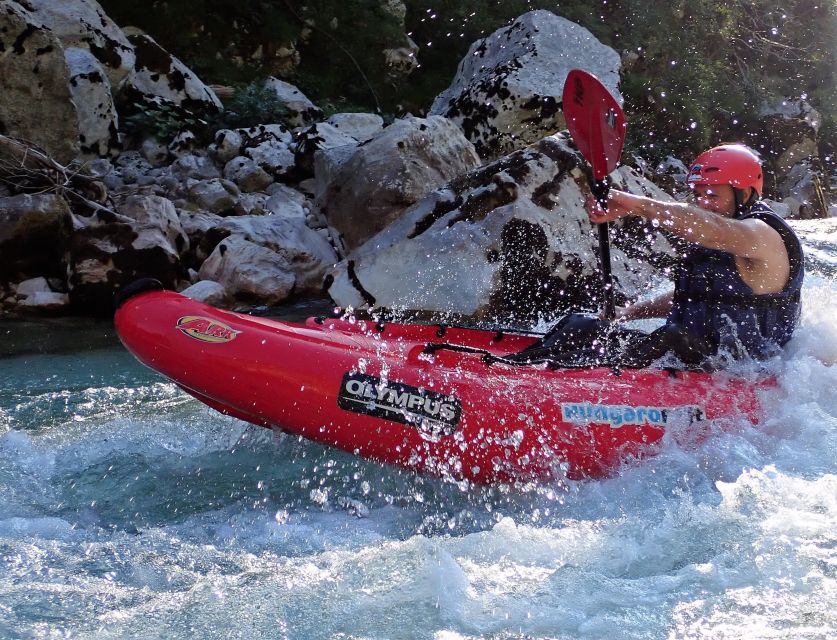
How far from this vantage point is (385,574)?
8.79ft

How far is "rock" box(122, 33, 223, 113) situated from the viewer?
9656 mm

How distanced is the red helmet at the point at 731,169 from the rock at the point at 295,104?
7219 mm

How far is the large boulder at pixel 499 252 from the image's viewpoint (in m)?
5.88

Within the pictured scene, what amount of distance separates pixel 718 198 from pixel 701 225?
0.40m

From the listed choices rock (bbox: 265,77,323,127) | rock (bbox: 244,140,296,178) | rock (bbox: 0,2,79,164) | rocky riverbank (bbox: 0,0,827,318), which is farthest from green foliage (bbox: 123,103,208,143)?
rock (bbox: 0,2,79,164)

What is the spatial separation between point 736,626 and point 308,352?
1.77 metres

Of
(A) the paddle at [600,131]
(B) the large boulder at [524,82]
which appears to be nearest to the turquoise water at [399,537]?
(A) the paddle at [600,131]

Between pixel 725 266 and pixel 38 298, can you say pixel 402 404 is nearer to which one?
pixel 725 266

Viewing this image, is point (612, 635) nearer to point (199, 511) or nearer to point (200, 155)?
point (199, 511)

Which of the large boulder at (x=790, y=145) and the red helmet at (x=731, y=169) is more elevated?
the red helmet at (x=731, y=169)

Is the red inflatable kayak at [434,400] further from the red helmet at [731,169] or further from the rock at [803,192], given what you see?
the rock at [803,192]

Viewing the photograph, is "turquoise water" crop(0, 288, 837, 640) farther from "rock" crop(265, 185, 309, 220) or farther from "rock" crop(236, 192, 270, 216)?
"rock" crop(265, 185, 309, 220)

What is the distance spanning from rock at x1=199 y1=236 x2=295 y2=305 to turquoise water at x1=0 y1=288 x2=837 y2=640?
7.90 ft

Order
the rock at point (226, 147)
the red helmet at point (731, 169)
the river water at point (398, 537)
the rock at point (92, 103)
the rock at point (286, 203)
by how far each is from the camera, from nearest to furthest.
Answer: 1. the river water at point (398, 537)
2. the red helmet at point (731, 169)
3. the rock at point (286, 203)
4. the rock at point (92, 103)
5. the rock at point (226, 147)
